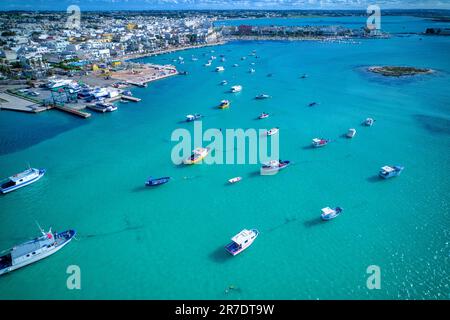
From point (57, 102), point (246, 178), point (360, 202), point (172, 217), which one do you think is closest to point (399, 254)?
point (360, 202)

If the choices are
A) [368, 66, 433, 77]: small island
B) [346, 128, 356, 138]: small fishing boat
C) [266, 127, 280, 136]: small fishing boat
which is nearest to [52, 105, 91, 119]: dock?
[266, 127, 280, 136]: small fishing boat

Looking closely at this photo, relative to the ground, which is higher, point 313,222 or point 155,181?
point 155,181

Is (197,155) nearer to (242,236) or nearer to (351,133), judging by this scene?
(242,236)

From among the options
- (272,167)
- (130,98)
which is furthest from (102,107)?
(272,167)

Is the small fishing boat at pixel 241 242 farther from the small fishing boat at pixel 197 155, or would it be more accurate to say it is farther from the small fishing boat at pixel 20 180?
the small fishing boat at pixel 20 180

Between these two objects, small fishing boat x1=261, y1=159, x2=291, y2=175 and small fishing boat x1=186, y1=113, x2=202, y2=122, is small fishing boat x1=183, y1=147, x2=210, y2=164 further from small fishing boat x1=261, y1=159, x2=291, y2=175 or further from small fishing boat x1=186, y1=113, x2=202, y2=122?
small fishing boat x1=186, y1=113, x2=202, y2=122

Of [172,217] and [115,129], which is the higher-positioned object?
[115,129]
